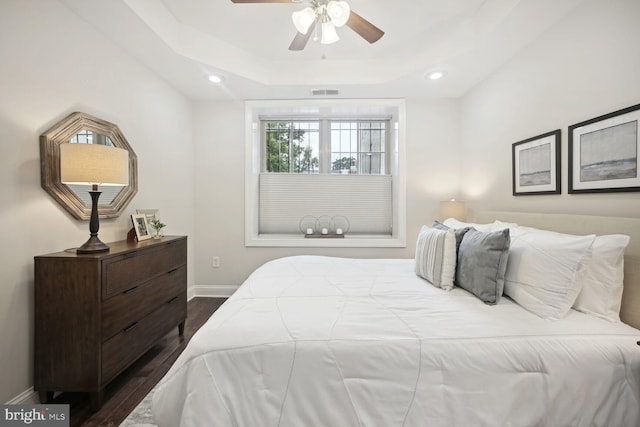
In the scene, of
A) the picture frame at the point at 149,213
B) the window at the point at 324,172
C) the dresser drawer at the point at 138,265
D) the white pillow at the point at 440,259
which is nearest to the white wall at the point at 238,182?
the window at the point at 324,172

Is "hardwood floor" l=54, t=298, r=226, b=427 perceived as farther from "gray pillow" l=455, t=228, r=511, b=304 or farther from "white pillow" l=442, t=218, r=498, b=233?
"white pillow" l=442, t=218, r=498, b=233

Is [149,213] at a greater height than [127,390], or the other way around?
[149,213]

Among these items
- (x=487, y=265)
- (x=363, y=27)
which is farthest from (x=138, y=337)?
(x=363, y=27)

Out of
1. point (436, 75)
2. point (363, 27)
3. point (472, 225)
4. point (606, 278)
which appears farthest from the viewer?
point (436, 75)

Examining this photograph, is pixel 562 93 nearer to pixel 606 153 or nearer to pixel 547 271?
pixel 606 153

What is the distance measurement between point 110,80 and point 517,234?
3234mm

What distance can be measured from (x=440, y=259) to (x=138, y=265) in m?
2.07

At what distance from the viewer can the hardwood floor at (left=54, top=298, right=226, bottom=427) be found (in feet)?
4.99

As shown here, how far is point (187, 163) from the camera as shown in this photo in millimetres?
3316

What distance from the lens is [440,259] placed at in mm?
1761

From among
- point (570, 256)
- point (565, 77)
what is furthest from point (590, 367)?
point (565, 77)

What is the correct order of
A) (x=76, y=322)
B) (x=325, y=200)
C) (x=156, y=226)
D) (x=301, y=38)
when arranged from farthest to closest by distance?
(x=325, y=200), (x=156, y=226), (x=301, y=38), (x=76, y=322)

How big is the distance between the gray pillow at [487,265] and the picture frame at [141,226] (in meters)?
2.47

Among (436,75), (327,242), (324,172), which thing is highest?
(436,75)
